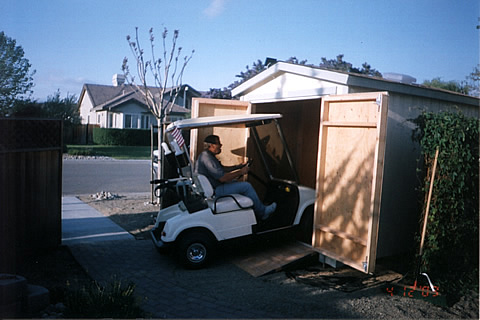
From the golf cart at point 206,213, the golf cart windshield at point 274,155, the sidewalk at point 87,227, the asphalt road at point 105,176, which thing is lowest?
the asphalt road at point 105,176

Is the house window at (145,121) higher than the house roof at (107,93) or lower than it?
lower

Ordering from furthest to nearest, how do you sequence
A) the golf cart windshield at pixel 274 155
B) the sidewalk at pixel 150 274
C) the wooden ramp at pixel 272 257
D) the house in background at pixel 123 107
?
the house in background at pixel 123 107 < the golf cart windshield at pixel 274 155 < the wooden ramp at pixel 272 257 < the sidewalk at pixel 150 274

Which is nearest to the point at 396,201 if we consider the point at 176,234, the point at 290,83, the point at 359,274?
the point at 359,274

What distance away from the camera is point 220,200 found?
6516 millimetres

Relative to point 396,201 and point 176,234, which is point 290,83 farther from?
point 176,234

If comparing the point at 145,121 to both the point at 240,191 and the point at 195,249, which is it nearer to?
the point at 240,191

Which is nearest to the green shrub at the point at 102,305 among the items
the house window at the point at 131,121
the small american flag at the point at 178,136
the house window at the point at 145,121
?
the small american flag at the point at 178,136

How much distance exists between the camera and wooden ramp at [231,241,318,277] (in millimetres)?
6250

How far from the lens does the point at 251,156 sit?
866 cm

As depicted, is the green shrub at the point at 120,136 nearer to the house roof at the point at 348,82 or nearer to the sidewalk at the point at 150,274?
the sidewalk at the point at 150,274

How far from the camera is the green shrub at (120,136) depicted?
112ft

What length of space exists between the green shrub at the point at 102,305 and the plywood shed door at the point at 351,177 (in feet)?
9.73

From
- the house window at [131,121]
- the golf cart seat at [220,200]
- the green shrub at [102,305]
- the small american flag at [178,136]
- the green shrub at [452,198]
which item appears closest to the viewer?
the green shrub at [102,305]

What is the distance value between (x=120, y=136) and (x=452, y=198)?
103ft
